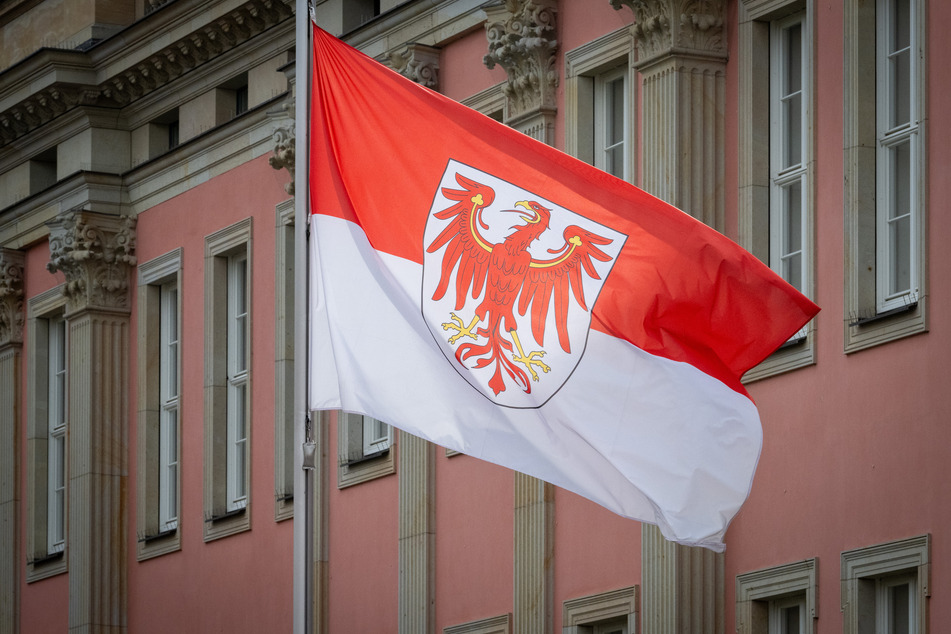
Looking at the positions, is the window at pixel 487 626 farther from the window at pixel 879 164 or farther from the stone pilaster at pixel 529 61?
the window at pixel 879 164

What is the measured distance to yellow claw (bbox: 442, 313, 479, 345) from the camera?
16094 millimetres

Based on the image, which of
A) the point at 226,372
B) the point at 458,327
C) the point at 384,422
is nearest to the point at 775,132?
the point at 384,422

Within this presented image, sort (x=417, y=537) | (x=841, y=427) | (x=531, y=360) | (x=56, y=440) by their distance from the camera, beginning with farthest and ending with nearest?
1. (x=56, y=440)
2. (x=417, y=537)
3. (x=841, y=427)
4. (x=531, y=360)

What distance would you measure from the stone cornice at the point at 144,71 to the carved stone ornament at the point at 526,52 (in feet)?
18.0

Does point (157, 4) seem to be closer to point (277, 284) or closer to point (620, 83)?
point (277, 284)

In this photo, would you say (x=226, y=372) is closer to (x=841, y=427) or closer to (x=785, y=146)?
(x=785, y=146)

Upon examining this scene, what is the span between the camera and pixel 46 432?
36.0m

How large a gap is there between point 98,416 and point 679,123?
1316 centimetres

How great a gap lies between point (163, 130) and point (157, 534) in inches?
205

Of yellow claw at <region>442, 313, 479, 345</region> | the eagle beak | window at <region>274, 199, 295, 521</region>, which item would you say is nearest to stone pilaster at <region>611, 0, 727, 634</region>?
the eagle beak

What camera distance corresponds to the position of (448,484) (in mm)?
26891

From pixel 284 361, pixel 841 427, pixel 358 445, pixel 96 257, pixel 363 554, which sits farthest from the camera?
pixel 96 257

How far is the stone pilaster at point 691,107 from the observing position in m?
22.8

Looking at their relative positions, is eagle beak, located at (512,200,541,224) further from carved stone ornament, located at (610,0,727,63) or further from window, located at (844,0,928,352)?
carved stone ornament, located at (610,0,727,63)
